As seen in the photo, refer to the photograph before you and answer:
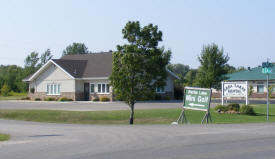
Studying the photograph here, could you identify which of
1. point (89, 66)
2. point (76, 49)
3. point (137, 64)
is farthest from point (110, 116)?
point (76, 49)

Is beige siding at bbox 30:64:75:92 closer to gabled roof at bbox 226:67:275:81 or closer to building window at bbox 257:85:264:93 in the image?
gabled roof at bbox 226:67:275:81

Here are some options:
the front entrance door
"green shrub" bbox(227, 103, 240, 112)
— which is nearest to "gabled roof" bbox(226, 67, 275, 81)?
the front entrance door

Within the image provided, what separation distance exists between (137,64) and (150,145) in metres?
11.2

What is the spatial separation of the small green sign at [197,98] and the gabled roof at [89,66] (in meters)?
22.1

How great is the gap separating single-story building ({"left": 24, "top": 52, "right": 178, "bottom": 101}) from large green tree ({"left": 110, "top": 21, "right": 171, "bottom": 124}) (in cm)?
2109

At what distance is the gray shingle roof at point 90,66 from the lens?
1832 inches

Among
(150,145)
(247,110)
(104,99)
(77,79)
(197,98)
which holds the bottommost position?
(150,145)

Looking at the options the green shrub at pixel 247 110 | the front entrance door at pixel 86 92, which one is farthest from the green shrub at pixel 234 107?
the front entrance door at pixel 86 92

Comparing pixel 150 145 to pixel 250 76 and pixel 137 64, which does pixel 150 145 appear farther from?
pixel 250 76

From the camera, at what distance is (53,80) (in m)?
49.2

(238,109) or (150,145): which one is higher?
(238,109)

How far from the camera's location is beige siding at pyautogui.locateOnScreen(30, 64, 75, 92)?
47281 mm

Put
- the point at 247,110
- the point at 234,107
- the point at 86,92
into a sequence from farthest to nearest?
the point at 86,92
the point at 234,107
the point at 247,110

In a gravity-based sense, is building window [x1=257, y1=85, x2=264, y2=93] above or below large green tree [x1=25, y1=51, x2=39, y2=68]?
below
